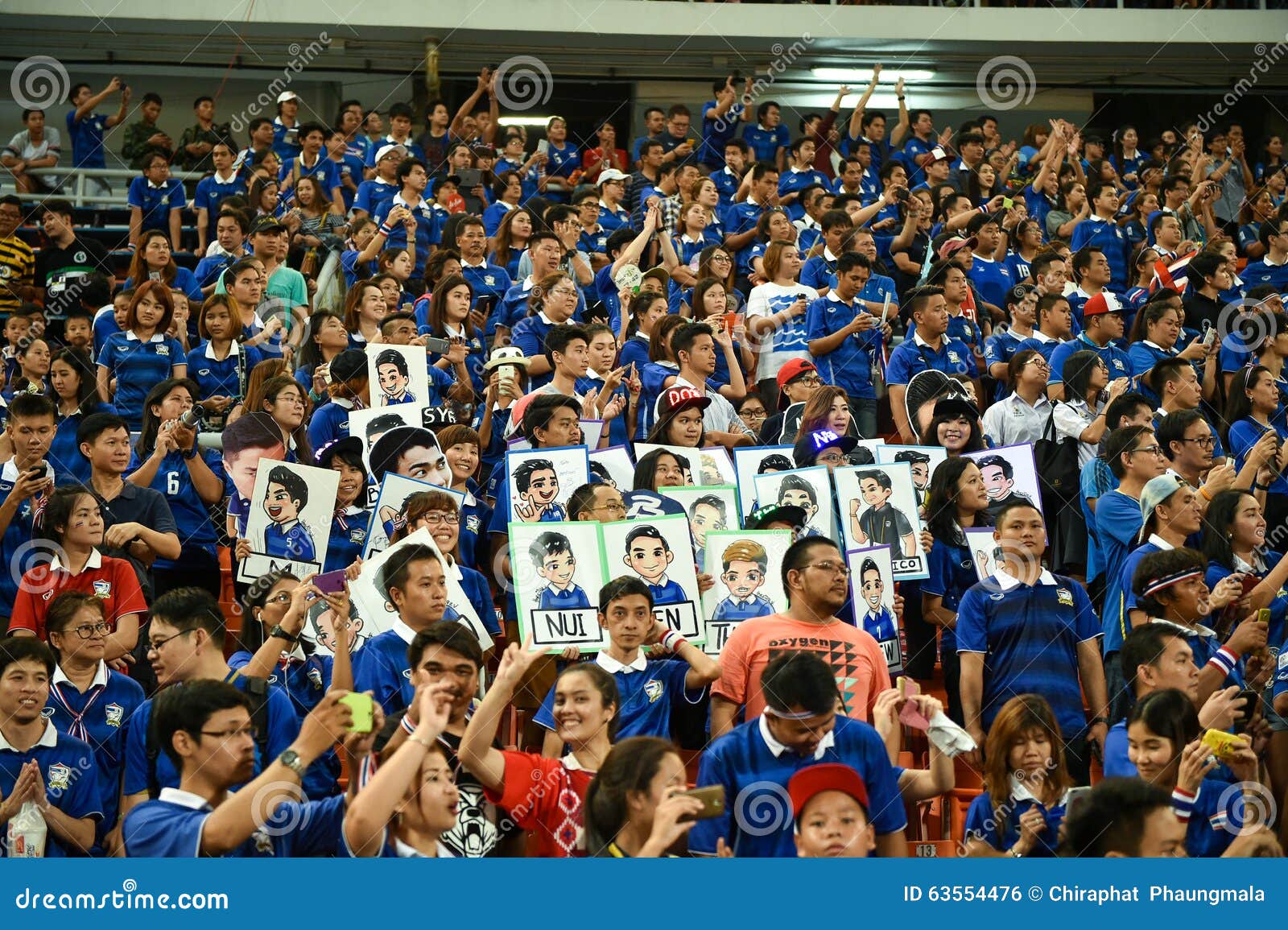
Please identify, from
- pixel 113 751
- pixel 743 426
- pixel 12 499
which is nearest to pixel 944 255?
pixel 743 426

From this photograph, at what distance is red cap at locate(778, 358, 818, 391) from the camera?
9203 mm

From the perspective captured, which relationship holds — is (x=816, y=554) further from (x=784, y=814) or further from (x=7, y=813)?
(x=7, y=813)

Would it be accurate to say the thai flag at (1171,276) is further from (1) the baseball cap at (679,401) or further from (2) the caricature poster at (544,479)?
(2) the caricature poster at (544,479)

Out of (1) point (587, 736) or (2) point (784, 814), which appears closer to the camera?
(2) point (784, 814)

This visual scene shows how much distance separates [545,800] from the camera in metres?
5.13

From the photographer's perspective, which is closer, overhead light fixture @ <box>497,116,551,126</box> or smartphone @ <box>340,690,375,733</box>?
smartphone @ <box>340,690,375,733</box>

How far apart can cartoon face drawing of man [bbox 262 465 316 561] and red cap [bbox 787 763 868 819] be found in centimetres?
349

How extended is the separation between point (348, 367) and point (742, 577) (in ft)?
10.9

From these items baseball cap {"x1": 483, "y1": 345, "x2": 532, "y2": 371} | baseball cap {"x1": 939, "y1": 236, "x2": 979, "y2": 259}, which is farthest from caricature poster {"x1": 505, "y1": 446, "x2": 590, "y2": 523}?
baseball cap {"x1": 939, "y1": 236, "x2": 979, "y2": 259}

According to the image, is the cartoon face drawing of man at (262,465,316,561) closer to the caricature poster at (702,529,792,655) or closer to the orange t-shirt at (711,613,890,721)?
the caricature poster at (702,529,792,655)

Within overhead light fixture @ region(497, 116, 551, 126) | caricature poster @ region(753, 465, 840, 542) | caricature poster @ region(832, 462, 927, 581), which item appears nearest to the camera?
caricature poster @ region(832, 462, 927, 581)

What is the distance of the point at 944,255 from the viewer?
12000 millimetres
